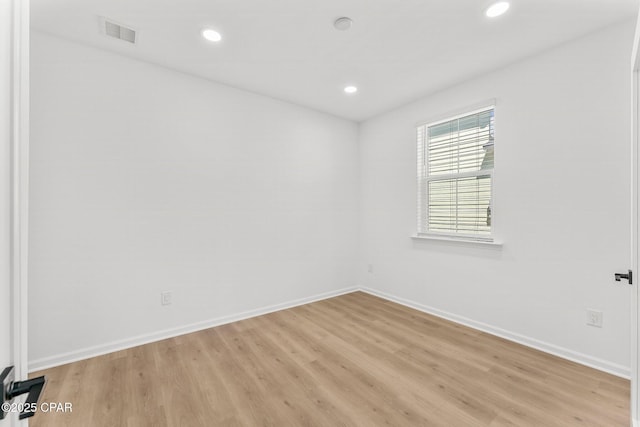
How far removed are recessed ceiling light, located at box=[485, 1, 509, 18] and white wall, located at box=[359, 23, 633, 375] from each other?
0.83m

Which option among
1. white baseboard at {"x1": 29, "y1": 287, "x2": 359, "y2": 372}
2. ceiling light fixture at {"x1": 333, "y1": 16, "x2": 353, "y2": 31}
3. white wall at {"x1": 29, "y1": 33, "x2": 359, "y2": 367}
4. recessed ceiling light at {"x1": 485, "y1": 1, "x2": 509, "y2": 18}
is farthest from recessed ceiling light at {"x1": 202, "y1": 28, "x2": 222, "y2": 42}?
white baseboard at {"x1": 29, "y1": 287, "x2": 359, "y2": 372}

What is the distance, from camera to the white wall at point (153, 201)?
2.26 meters

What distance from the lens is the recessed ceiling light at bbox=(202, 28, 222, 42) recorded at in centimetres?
223

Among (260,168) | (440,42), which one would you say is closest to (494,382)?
(440,42)

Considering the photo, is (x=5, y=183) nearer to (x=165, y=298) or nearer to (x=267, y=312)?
(x=165, y=298)

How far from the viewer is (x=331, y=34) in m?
2.27

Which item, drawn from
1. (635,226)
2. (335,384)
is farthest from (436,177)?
(335,384)

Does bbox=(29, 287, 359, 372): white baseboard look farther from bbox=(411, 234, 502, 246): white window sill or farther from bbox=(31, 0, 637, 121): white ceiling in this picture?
bbox=(31, 0, 637, 121): white ceiling

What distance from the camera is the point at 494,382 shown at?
200 centimetres

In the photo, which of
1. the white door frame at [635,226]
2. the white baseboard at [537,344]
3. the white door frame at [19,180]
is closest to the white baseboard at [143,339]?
the white baseboard at [537,344]

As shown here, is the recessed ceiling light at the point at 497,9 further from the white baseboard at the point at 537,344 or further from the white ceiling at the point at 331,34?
the white baseboard at the point at 537,344

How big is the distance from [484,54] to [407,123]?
1.21m

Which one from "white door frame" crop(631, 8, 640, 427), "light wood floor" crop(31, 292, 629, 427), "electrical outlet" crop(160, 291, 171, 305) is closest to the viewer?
"white door frame" crop(631, 8, 640, 427)

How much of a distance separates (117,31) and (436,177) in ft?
11.2
